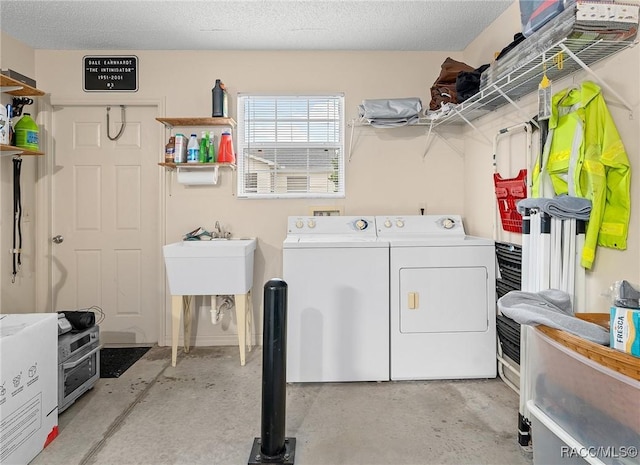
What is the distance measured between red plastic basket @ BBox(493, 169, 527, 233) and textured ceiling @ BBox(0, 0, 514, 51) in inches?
43.7

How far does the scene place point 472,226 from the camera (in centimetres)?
280

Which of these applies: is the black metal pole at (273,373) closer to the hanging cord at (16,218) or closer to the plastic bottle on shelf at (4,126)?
the plastic bottle on shelf at (4,126)

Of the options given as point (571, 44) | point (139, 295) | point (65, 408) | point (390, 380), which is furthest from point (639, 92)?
point (139, 295)

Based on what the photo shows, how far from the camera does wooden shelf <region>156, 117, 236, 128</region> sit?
2.73 m

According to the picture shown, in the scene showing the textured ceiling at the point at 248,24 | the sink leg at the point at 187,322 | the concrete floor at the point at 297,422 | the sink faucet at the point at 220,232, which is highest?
the textured ceiling at the point at 248,24

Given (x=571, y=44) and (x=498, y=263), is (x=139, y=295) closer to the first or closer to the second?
(x=498, y=263)

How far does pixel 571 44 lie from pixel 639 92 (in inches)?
12.0

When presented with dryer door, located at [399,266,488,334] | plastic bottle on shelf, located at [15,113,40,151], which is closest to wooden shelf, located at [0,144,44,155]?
plastic bottle on shelf, located at [15,113,40,151]

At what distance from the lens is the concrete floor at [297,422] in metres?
1.58

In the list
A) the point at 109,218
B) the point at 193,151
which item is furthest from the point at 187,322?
the point at 193,151

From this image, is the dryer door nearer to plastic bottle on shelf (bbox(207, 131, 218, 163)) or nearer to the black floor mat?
plastic bottle on shelf (bbox(207, 131, 218, 163))

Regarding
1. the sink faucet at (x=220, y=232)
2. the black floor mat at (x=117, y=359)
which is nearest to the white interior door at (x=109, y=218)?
the black floor mat at (x=117, y=359)

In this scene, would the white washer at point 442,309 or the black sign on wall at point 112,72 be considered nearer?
the white washer at point 442,309

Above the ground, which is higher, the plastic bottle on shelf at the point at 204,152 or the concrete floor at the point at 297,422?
the plastic bottle on shelf at the point at 204,152
